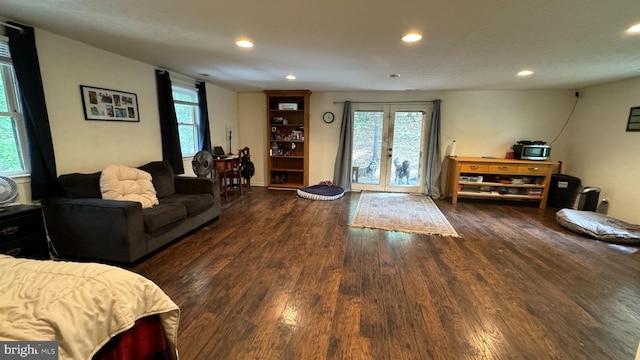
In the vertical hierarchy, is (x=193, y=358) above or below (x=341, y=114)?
below

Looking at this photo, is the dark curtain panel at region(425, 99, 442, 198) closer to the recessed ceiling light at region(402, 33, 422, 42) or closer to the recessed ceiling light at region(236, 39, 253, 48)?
the recessed ceiling light at region(402, 33, 422, 42)

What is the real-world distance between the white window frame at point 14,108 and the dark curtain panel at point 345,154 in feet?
15.2

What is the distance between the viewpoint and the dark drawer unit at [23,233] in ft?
6.57

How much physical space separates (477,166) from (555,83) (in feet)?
5.69

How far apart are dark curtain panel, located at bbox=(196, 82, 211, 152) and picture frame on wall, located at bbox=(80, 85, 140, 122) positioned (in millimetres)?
1354

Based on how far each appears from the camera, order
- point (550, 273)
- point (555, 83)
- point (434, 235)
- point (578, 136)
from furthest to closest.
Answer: point (578, 136) → point (555, 83) → point (434, 235) → point (550, 273)

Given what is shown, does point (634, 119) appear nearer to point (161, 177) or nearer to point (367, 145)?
point (367, 145)

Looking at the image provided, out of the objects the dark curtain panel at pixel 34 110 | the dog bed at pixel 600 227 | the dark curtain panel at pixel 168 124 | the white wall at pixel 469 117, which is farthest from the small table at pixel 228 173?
the dog bed at pixel 600 227

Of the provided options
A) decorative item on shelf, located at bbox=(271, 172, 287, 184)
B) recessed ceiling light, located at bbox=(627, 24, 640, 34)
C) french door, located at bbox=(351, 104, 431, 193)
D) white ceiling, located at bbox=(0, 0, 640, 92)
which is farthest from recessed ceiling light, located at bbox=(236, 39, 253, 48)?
decorative item on shelf, located at bbox=(271, 172, 287, 184)

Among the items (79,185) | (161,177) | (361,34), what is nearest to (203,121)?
(161,177)

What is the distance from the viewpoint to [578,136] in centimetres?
478

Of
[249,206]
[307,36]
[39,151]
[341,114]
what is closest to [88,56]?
[39,151]

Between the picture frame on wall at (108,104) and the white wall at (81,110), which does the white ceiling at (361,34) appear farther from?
the picture frame on wall at (108,104)

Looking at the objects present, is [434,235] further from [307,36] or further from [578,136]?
[578,136]
